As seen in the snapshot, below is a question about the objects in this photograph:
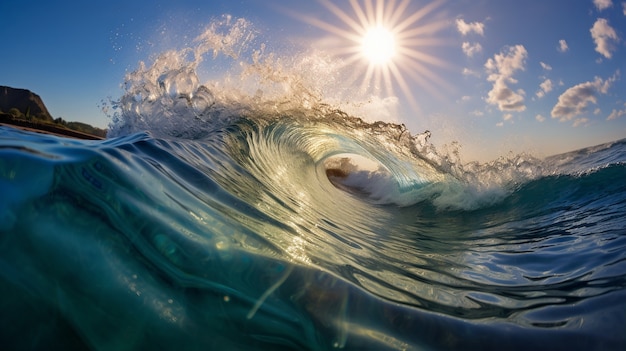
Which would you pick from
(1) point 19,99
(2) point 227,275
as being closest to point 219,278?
(2) point 227,275

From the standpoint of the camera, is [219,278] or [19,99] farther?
[19,99]

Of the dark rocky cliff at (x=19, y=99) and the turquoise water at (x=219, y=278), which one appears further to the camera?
the dark rocky cliff at (x=19, y=99)

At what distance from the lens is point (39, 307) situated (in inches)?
29.5

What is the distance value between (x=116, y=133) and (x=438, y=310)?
18.3 ft

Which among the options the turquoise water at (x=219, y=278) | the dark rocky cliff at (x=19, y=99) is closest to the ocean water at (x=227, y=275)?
the turquoise water at (x=219, y=278)

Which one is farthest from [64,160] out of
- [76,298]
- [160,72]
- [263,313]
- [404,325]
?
[160,72]

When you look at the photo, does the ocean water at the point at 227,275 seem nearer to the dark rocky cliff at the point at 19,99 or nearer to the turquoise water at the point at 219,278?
the turquoise water at the point at 219,278

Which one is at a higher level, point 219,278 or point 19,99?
point 19,99

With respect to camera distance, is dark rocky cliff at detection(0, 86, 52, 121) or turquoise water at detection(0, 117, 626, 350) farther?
dark rocky cliff at detection(0, 86, 52, 121)

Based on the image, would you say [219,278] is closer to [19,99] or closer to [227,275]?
[227,275]


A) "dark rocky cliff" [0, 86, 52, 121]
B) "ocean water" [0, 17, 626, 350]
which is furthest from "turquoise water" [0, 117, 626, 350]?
"dark rocky cliff" [0, 86, 52, 121]

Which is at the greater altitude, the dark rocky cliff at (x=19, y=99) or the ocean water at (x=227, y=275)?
the dark rocky cliff at (x=19, y=99)

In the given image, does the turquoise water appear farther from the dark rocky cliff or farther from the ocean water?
the dark rocky cliff

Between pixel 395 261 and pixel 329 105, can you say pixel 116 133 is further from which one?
pixel 395 261
